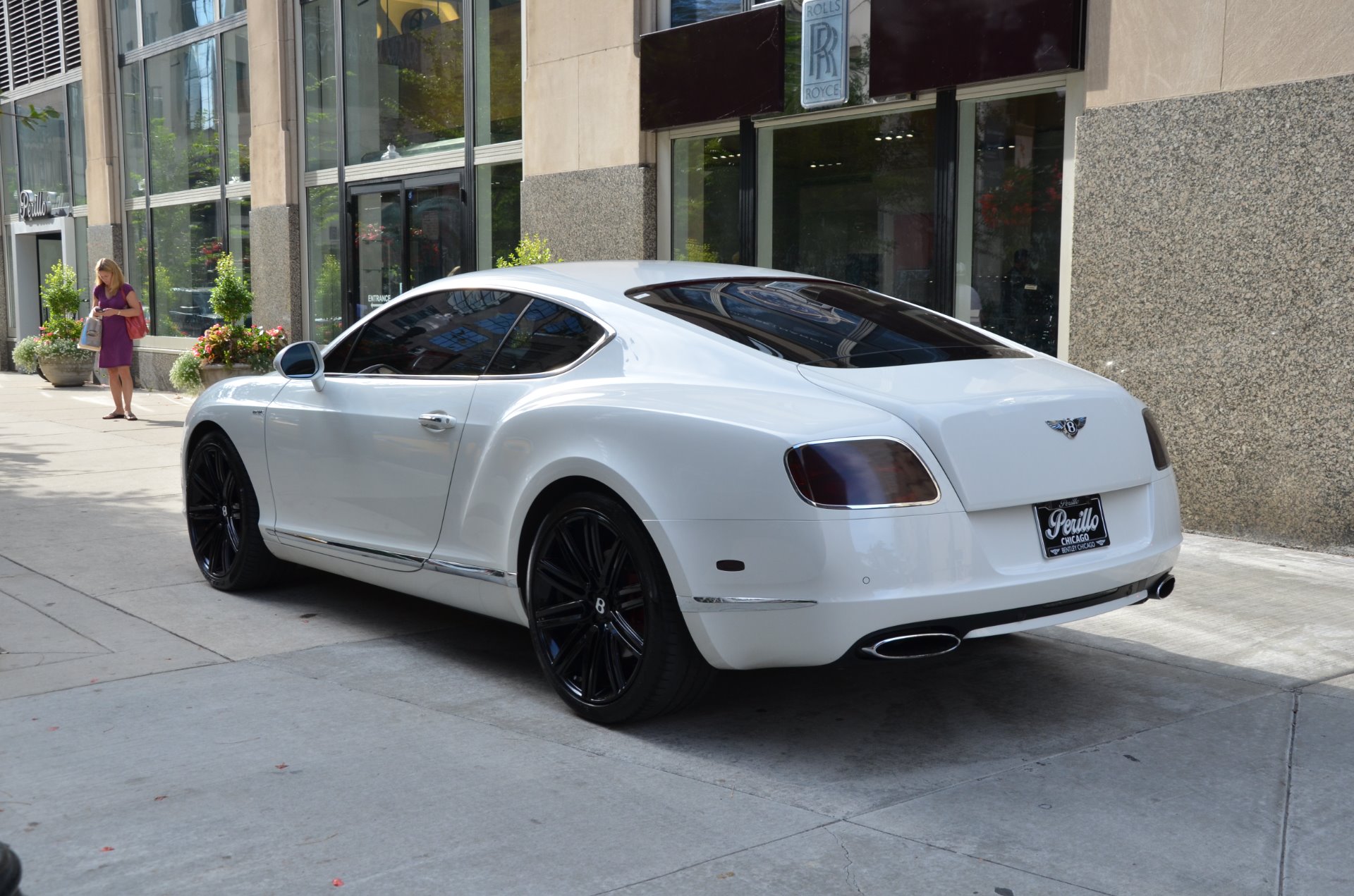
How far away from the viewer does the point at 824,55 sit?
10.2 metres

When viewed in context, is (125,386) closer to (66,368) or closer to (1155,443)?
(66,368)

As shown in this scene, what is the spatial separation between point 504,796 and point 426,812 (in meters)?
0.23

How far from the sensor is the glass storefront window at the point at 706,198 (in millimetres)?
11398

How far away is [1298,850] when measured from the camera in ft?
11.0

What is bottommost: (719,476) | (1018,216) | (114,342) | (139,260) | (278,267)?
(114,342)

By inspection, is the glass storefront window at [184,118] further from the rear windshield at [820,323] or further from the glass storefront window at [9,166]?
the rear windshield at [820,323]

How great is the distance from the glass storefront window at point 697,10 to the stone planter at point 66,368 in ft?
42.2

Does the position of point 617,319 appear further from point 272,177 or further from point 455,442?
point 272,177

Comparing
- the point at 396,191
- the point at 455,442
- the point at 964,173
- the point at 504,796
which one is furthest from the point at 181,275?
the point at 504,796

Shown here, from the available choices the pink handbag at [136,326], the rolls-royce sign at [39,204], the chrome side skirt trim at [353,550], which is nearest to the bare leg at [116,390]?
the pink handbag at [136,326]

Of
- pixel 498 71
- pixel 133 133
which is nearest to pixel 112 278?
pixel 498 71

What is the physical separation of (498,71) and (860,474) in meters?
11.1

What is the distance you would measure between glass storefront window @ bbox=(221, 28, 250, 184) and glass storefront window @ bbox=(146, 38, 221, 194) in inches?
10.5

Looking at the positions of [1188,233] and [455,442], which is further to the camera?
[1188,233]
